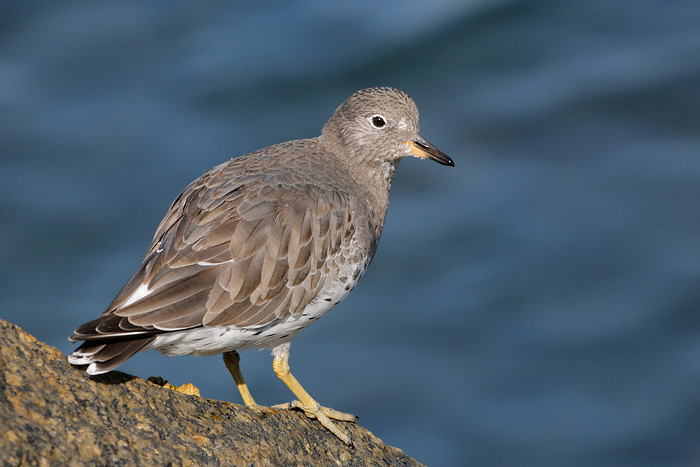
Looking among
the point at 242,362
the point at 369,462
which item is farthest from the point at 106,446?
the point at 242,362

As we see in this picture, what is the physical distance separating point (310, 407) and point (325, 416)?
0.55 feet

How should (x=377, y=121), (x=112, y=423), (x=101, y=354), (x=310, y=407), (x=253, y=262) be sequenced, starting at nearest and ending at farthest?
(x=112, y=423) → (x=101, y=354) → (x=253, y=262) → (x=310, y=407) → (x=377, y=121)

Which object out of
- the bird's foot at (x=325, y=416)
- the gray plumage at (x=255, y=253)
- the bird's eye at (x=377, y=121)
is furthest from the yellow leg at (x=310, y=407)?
the bird's eye at (x=377, y=121)

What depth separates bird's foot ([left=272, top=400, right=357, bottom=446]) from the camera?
5.89 metres

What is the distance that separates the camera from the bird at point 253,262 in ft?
17.6

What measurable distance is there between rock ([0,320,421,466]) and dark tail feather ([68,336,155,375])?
2.9 inches

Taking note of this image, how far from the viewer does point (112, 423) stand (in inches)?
170

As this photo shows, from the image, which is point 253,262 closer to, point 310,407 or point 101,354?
point 310,407

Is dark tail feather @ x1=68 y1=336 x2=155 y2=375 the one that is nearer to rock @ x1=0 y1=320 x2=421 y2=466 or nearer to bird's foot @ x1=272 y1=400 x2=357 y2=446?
rock @ x1=0 y1=320 x2=421 y2=466

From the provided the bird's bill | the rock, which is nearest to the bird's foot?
the rock

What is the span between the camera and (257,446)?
16.3 feet

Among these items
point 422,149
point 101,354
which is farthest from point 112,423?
point 422,149

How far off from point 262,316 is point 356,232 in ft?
3.99

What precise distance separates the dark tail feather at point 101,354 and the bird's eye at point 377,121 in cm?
328
